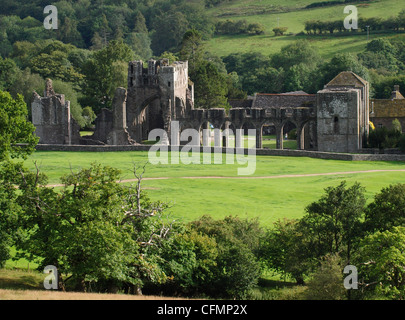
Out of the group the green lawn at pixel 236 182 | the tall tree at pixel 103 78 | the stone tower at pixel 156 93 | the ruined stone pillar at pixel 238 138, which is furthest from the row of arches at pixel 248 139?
the tall tree at pixel 103 78

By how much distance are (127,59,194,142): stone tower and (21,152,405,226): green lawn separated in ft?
40.9

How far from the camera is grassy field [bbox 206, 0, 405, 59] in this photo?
152125 mm

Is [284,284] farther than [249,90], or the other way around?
[249,90]

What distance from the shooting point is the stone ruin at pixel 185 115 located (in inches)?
3123

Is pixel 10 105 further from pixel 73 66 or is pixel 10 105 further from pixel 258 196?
pixel 73 66

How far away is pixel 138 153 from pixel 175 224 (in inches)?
1438

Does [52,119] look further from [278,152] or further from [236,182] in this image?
[236,182]

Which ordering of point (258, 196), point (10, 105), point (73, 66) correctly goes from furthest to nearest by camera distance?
point (73, 66) < point (258, 196) < point (10, 105)

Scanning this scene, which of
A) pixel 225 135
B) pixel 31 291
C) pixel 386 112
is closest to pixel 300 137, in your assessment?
pixel 225 135

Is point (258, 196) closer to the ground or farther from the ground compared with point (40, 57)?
closer to the ground

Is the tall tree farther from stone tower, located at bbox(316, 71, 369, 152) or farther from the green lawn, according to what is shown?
stone tower, located at bbox(316, 71, 369, 152)

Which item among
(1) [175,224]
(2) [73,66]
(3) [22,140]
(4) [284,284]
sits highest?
(2) [73,66]

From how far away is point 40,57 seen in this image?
126 meters
